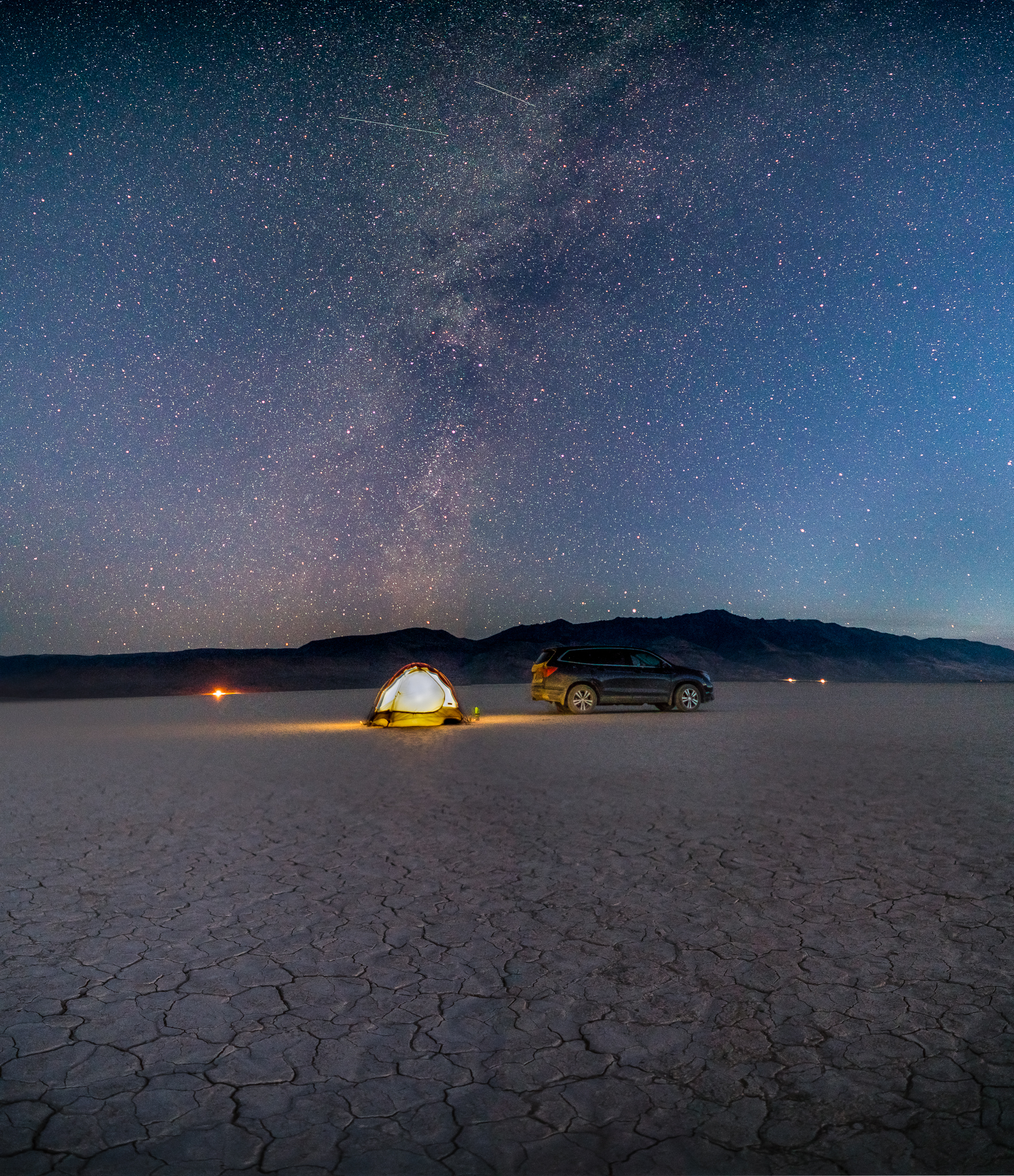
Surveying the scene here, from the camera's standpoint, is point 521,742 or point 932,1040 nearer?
point 932,1040

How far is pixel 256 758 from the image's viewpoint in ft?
46.6

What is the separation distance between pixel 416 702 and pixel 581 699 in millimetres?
5317

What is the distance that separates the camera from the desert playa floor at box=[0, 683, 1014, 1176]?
2.90 m

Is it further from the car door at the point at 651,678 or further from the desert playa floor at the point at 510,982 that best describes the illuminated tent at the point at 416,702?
the desert playa floor at the point at 510,982

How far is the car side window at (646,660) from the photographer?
24578 millimetres

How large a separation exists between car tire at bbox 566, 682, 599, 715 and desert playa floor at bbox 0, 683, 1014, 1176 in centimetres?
1373

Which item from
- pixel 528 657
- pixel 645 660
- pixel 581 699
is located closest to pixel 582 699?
pixel 581 699

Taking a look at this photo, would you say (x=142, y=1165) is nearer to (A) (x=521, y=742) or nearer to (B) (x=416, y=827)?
(B) (x=416, y=827)

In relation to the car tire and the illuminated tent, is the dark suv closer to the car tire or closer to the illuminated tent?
the car tire

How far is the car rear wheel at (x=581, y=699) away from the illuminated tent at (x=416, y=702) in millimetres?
3767

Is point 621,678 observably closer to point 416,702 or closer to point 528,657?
point 416,702

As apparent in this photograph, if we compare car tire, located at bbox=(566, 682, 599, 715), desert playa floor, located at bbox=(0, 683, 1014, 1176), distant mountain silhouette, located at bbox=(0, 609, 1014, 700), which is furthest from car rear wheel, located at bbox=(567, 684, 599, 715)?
distant mountain silhouette, located at bbox=(0, 609, 1014, 700)

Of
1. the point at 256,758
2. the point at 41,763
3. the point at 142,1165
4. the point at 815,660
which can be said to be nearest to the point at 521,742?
the point at 256,758

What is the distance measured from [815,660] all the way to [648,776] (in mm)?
145518
